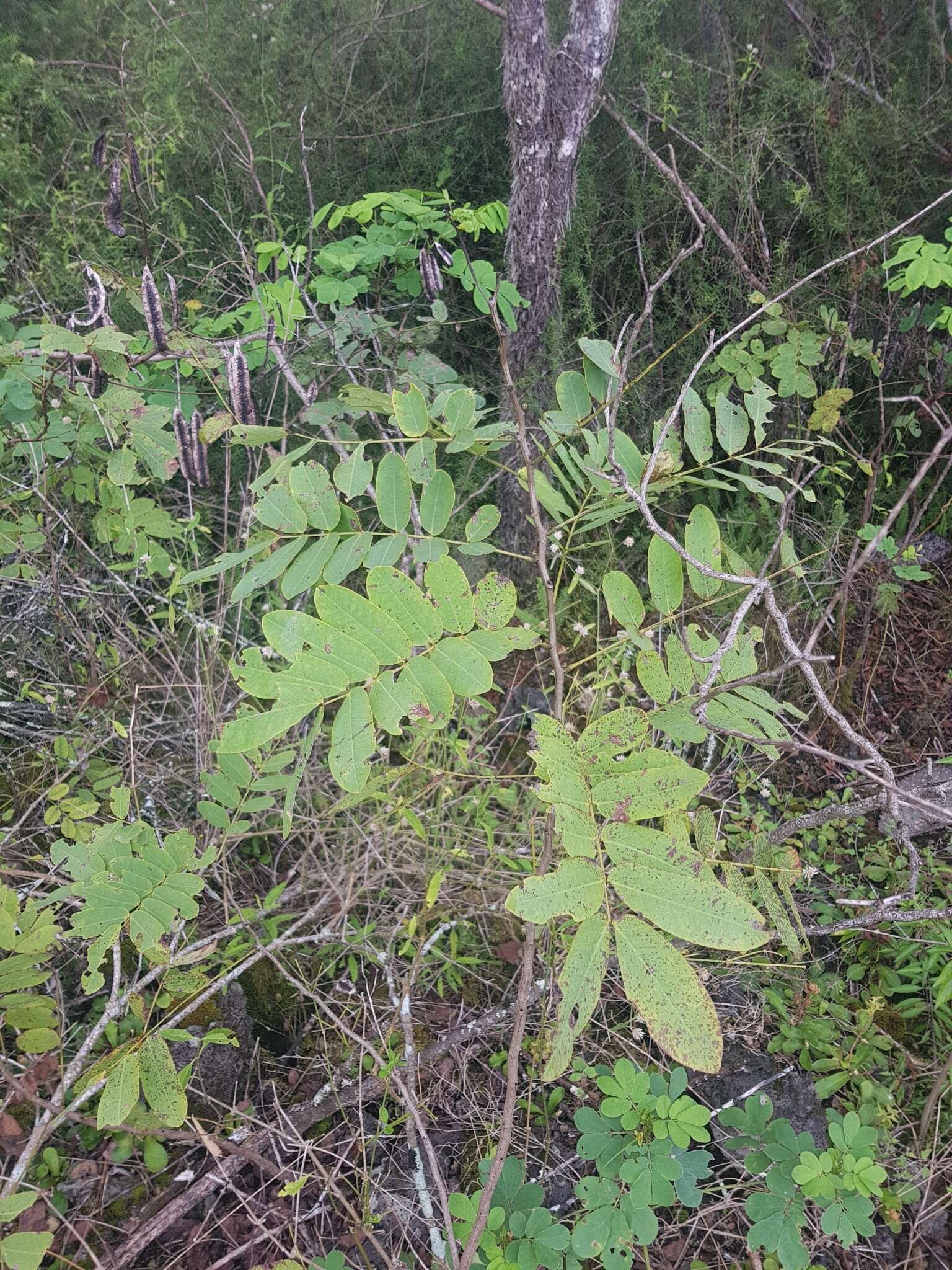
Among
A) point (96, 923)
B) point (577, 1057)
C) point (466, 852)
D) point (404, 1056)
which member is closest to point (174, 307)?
point (96, 923)

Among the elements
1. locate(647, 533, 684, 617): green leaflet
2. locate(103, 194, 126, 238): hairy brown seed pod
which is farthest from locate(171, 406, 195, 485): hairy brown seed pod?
locate(647, 533, 684, 617): green leaflet

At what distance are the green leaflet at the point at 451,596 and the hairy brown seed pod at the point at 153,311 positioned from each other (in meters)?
0.99

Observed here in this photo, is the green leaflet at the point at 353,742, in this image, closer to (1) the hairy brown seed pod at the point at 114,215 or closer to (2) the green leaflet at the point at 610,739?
(2) the green leaflet at the point at 610,739

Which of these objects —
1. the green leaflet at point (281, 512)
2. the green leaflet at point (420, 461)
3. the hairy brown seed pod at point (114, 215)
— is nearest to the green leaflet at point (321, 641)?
the green leaflet at point (281, 512)

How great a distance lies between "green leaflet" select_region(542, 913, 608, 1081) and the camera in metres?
0.81

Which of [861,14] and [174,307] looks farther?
[861,14]

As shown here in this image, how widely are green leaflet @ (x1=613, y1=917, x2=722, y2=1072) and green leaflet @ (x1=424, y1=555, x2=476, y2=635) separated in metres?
0.47

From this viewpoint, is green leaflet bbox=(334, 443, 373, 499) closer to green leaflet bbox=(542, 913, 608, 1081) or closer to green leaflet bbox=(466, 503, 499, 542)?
green leaflet bbox=(466, 503, 499, 542)

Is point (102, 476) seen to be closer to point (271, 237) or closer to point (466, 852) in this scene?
point (271, 237)

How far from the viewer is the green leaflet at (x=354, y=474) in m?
1.24

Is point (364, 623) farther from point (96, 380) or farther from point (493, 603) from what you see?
point (96, 380)

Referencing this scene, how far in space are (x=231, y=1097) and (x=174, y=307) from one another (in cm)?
173

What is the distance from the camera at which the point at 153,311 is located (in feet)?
5.40

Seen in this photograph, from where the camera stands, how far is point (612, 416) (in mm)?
1244
